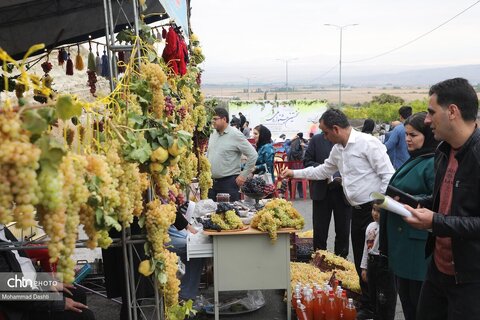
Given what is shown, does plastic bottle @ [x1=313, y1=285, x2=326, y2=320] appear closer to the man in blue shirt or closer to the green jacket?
the green jacket

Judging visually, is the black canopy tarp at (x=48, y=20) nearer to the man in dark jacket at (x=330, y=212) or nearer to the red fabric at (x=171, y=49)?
the red fabric at (x=171, y=49)

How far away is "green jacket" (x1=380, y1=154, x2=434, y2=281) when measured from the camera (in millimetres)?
3707

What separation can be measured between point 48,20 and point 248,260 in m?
4.50

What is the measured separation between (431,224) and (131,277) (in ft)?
6.28

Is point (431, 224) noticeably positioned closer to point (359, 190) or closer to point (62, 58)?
point (359, 190)

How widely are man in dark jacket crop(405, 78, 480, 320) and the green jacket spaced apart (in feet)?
2.02

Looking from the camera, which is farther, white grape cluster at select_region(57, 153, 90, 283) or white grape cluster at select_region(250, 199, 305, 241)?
white grape cluster at select_region(250, 199, 305, 241)

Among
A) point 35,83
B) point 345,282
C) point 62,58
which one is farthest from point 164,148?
point 62,58

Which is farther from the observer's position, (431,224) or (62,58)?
(62,58)

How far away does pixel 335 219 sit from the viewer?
677cm

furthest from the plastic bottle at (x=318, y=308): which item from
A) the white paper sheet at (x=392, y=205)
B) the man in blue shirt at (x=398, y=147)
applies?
the man in blue shirt at (x=398, y=147)

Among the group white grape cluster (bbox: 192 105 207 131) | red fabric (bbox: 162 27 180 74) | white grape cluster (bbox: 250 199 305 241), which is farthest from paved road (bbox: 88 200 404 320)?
red fabric (bbox: 162 27 180 74)

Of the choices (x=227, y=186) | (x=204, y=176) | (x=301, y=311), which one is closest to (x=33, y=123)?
(x=301, y=311)

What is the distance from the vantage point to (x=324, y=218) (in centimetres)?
679
